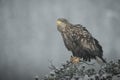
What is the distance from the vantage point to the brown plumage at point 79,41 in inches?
252

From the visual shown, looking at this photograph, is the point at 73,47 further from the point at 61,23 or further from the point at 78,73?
the point at 78,73

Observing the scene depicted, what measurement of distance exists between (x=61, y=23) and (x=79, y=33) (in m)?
0.45

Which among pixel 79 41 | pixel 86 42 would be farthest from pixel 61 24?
pixel 86 42

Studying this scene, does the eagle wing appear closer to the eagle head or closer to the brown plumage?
the brown plumage

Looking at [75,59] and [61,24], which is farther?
[61,24]

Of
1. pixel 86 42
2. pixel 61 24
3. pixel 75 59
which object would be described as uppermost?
pixel 61 24

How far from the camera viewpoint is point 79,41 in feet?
21.7

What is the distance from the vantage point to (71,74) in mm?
5043

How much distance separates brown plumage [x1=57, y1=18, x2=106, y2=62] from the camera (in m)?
6.39

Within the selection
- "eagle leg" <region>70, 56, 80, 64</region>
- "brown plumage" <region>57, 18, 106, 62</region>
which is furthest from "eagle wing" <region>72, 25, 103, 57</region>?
"eagle leg" <region>70, 56, 80, 64</region>

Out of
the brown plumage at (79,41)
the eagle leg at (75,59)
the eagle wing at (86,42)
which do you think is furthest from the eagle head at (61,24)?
the eagle leg at (75,59)

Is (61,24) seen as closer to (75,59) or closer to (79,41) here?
(79,41)

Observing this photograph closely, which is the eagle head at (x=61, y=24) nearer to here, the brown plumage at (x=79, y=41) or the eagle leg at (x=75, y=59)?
the brown plumage at (x=79, y=41)

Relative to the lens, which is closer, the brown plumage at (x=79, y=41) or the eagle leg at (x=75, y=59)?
the eagle leg at (x=75, y=59)
